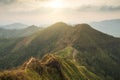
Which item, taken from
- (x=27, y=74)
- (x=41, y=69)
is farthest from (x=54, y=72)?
(x=27, y=74)

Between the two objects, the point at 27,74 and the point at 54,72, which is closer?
the point at 27,74

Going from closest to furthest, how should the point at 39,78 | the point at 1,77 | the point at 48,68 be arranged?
the point at 1,77, the point at 39,78, the point at 48,68

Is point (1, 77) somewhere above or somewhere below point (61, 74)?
above

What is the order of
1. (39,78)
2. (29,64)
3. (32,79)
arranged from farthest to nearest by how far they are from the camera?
1. (29,64)
2. (39,78)
3. (32,79)

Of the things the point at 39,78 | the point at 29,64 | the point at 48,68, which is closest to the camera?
the point at 39,78

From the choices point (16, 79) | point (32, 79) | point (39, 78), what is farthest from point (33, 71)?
point (16, 79)

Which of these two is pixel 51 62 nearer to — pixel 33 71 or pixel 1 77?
pixel 33 71

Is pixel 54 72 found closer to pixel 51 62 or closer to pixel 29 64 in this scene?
pixel 51 62

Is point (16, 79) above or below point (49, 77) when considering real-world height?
above

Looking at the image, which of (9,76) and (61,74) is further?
(61,74)
